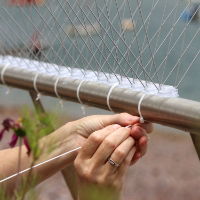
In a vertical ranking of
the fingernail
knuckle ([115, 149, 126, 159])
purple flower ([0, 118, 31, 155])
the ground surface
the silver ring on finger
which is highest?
purple flower ([0, 118, 31, 155])

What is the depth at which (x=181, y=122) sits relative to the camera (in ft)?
2.01

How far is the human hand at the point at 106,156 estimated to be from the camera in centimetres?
66

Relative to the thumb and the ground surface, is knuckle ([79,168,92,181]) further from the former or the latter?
the ground surface

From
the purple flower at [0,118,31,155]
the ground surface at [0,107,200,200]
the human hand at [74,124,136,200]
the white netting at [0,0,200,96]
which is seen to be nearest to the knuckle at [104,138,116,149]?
the human hand at [74,124,136,200]

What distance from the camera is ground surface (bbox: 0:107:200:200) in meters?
2.27

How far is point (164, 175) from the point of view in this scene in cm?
239

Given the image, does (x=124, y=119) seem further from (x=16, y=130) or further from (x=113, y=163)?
(x=16, y=130)

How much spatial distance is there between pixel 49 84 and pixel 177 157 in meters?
1.68

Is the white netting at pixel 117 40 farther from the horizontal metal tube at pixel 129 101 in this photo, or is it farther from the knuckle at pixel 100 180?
the knuckle at pixel 100 180

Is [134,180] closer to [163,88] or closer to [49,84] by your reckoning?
[49,84]

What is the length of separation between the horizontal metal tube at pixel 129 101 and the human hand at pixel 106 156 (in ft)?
0.14

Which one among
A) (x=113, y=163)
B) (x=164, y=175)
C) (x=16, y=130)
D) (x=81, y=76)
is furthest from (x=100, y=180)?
(x=164, y=175)

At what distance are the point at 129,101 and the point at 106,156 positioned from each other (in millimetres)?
88

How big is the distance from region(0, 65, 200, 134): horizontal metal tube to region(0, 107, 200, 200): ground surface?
4.47 feet
